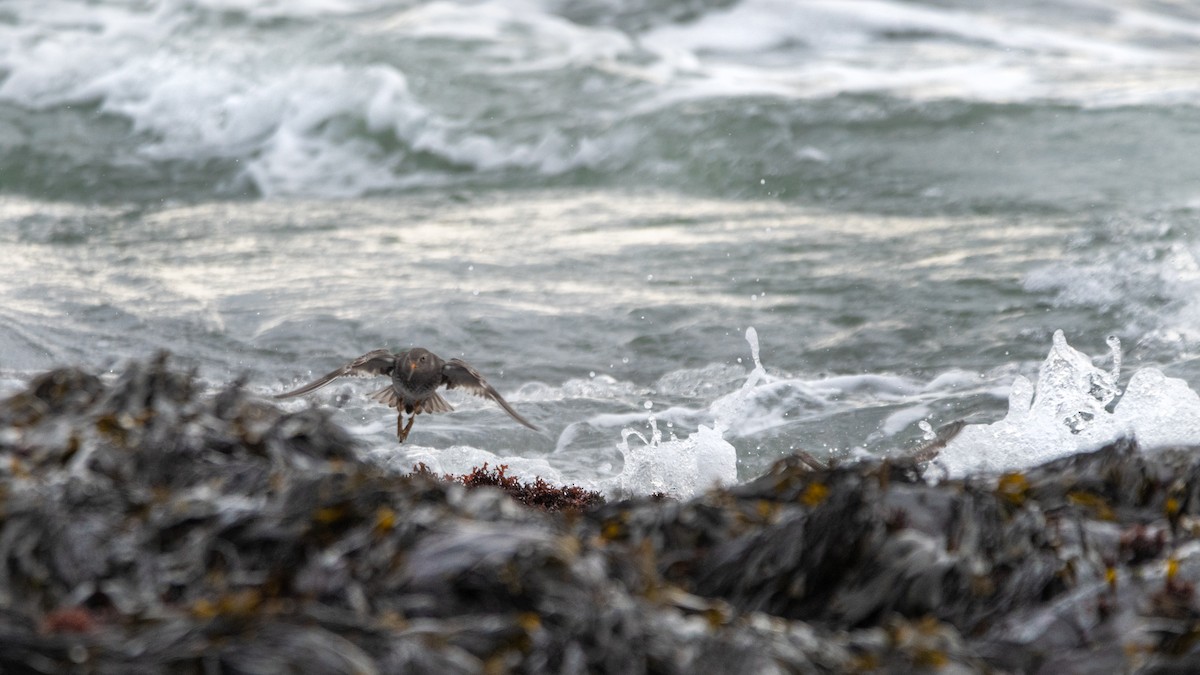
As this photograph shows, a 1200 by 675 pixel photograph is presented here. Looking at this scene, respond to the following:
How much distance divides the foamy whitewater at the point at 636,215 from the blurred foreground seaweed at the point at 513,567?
157cm

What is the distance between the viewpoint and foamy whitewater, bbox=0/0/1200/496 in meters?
7.33

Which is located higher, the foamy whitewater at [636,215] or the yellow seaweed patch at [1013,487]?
the yellow seaweed patch at [1013,487]

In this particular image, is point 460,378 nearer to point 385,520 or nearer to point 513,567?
point 385,520

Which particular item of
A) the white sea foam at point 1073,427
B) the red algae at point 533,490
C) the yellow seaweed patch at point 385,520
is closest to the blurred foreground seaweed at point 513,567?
the yellow seaweed patch at point 385,520

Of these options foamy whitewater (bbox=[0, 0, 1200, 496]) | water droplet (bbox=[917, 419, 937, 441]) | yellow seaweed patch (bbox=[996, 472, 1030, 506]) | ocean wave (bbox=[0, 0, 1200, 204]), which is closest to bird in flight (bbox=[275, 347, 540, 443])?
foamy whitewater (bbox=[0, 0, 1200, 496])

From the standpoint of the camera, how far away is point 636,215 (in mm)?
11742

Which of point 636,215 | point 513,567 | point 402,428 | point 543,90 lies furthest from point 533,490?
point 543,90

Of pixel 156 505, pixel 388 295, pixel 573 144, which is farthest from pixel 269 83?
pixel 156 505

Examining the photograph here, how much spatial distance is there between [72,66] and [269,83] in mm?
3105

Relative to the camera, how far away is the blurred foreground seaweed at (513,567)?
2637 mm

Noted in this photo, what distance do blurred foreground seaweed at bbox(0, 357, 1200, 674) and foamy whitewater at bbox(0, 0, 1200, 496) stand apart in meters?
1.57

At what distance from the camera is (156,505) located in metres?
3.15

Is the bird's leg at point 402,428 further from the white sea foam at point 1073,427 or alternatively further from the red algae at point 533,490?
the white sea foam at point 1073,427

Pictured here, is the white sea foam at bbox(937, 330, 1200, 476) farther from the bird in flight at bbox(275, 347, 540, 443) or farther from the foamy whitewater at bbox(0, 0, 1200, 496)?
the bird in flight at bbox(275, 347, 540, 443)
